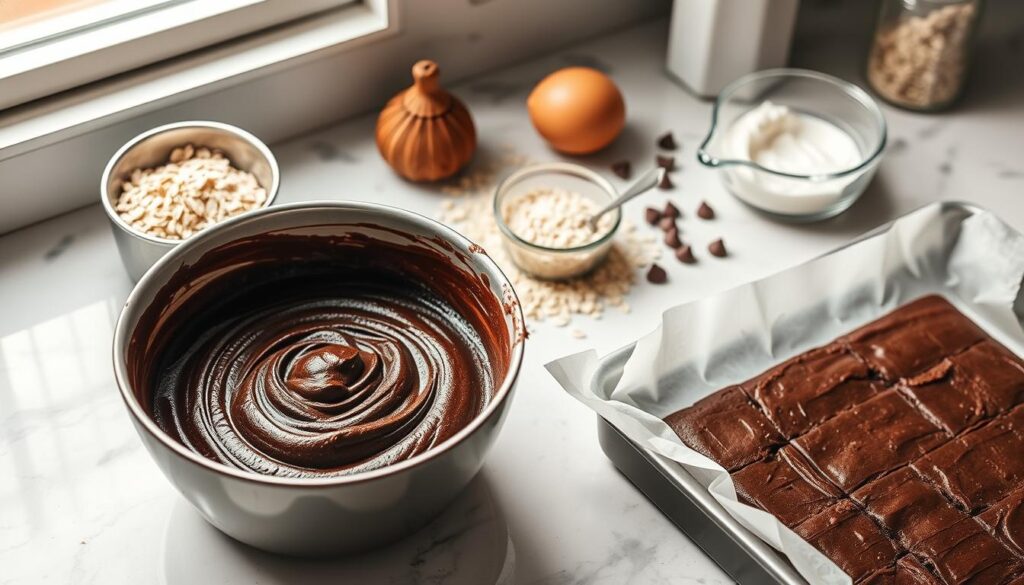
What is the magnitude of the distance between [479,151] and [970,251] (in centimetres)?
70

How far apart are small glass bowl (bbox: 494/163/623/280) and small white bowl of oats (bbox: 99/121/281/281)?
1.03 feet

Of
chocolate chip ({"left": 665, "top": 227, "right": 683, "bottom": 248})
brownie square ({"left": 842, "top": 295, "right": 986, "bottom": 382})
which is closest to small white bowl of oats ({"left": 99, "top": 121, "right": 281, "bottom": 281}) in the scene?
chocolate chip ({"left": 665, "top": 227, "right": 683, "bottom": 248})

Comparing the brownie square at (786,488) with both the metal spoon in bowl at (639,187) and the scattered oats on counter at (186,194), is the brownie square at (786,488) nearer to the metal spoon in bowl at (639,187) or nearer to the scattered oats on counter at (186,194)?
the metal spoon in bowl at (639,187)

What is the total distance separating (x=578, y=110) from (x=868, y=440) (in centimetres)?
61

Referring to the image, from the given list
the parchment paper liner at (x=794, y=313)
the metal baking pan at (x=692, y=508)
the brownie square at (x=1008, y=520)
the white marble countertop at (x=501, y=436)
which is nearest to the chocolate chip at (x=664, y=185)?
the white marble countertop at (x=501, y=436)

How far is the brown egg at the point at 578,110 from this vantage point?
1.53m

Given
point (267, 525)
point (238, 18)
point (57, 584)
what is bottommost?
point (57, 584)

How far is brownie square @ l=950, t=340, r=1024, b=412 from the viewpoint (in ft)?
4.19

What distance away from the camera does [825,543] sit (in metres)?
1.11

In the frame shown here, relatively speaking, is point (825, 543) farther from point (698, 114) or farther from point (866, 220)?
point (698, 114)

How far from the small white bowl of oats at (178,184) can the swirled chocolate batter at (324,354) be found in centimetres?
12

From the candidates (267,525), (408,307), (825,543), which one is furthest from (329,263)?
(825,543)

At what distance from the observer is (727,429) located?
121cm

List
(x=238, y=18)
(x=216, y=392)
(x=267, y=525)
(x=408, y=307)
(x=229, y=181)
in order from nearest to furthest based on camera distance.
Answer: (x=267, y=525) < (x=216, y=392) < (x=408, y=307) < (x=229, y=181) < (x=238, y=18)
